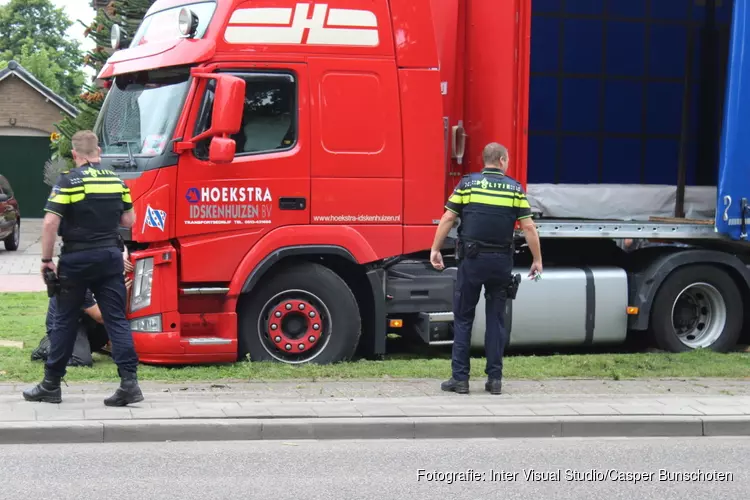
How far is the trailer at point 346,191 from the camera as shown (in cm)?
873

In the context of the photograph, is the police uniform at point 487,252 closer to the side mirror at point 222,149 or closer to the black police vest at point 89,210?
the side mirror at point 222,149

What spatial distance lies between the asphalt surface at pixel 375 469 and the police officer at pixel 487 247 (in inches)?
45.6

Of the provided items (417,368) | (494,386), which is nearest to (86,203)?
(417,368)

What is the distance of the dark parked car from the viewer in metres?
23.2

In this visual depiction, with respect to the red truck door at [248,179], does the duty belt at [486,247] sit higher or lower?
lower

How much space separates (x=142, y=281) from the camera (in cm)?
867

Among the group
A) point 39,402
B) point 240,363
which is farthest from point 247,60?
point 39,402

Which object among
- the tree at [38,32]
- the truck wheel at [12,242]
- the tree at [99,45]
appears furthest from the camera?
the tree at [38,32]

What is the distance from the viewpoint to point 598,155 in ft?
39.3

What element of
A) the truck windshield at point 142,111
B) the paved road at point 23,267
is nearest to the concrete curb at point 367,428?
the truck windshield at point 142,111

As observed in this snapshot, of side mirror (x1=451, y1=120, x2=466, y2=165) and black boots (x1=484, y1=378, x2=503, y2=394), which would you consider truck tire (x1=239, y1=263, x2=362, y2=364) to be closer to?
black boots (x1=484, y1=378, x2=503, y2=394)

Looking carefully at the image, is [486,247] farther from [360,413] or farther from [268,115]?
[268,115]

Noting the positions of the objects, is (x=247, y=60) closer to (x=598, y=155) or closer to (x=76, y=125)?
(x=598, y=155)

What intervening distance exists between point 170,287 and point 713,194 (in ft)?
18.8
